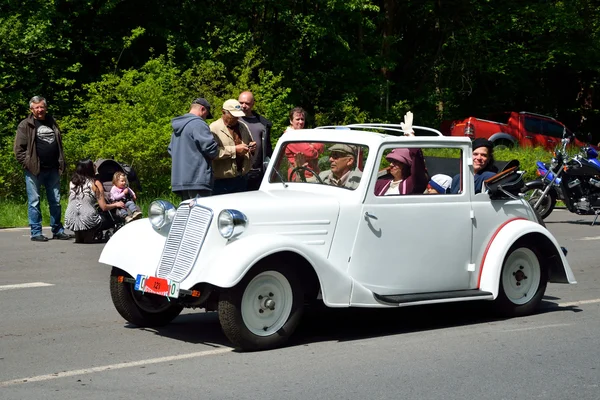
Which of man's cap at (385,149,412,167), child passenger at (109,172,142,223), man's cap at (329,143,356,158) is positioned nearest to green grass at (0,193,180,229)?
child passenger at (109,172,142,223)

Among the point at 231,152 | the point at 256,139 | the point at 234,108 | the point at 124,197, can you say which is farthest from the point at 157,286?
the point at 124,197

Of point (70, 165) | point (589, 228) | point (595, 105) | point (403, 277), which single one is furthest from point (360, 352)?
point (595, 105)

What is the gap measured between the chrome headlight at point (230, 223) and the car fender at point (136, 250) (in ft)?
2.23

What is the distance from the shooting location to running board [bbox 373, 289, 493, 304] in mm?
8031

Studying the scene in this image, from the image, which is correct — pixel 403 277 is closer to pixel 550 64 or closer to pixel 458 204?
pixel 458 204

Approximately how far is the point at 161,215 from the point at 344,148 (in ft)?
5.27

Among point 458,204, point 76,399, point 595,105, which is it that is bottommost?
point 76,399

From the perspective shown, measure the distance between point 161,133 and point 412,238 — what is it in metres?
12.8

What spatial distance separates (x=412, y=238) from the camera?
831cm

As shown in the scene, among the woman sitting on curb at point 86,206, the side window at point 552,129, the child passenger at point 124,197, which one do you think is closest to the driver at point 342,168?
the woman sitting on curb at point 86,206

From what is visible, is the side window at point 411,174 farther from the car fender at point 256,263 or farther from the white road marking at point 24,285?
the white road marking at point 24,285

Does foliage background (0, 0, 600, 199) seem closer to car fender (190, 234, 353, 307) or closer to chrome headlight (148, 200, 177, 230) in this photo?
chrome headlight (148, 200, 177, 230)

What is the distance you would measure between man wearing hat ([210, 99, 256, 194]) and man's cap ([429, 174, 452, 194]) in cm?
326

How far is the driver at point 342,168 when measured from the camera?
Answer: 27.2ft
